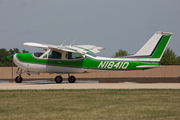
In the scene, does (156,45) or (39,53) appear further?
(39,53)

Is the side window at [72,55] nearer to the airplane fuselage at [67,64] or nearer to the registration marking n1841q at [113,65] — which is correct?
the airplane fuselage at [67,64]

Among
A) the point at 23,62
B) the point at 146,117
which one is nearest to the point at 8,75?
the point at 23,62

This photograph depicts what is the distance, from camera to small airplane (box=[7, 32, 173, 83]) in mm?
18766

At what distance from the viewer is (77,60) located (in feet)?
66.7

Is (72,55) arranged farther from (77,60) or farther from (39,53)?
(39,53)

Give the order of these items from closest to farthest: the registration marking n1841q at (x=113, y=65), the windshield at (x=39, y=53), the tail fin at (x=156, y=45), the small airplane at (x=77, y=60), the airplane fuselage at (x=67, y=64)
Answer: the tail fin at (x=156, y=45) < the small airplane at (x=77, y=60) < the registration marking n1841q at (x=113, y=65) < the airplane fuselage at (x=67, y=64) < the windshield at (x=39, y=53)

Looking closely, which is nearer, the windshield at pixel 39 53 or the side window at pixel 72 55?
the side window at pixel 72 55

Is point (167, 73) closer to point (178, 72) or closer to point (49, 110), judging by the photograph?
point (178, 72)

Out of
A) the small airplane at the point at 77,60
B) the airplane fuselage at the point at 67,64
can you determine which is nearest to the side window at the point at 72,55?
the small airplane at the point at 77,60

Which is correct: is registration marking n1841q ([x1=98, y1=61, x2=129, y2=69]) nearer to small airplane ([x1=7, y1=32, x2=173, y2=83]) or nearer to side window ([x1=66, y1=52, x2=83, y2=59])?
small airplane ([x1=7, y1=32, x2=173, y2=83])

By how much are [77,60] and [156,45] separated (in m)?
5.92

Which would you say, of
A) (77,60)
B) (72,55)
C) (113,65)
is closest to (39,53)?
(72,55)

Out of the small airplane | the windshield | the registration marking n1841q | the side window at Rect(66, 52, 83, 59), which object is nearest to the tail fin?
the small airplane

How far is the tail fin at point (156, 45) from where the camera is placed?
18.4m
